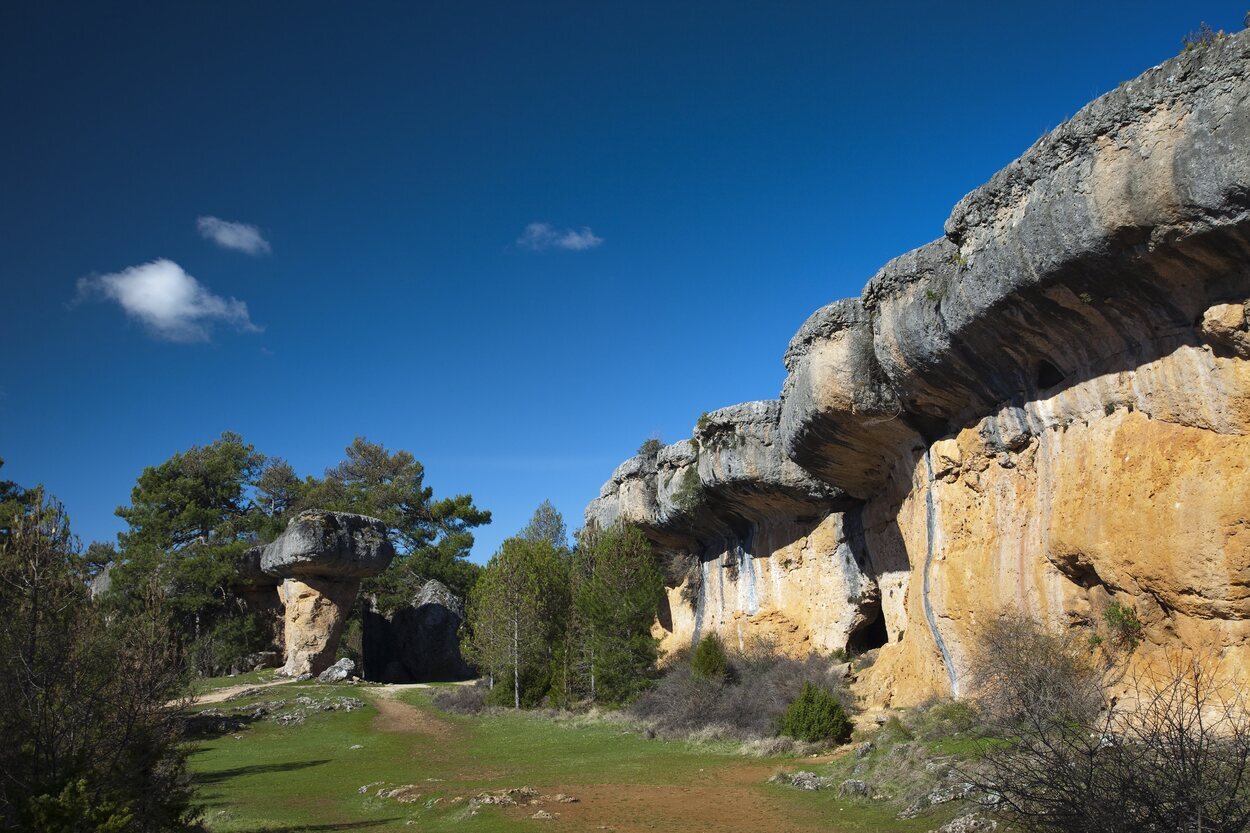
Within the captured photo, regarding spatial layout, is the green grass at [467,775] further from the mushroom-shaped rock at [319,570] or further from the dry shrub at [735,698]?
the mushroom-shaped rock at [319,570]

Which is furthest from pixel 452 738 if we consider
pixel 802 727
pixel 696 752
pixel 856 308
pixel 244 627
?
pixel 244 627

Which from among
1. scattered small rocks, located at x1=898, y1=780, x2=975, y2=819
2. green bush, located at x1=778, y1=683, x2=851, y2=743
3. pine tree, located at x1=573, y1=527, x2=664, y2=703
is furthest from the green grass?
pine tree, located at x1=573, y1=527, x2=664, y2=703

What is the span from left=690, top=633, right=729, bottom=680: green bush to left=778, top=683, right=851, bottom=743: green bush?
5117 millimetres

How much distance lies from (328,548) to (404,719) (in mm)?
11593

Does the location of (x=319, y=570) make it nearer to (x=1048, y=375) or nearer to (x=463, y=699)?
(x=463, y=699)

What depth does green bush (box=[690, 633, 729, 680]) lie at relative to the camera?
22719 millimetres

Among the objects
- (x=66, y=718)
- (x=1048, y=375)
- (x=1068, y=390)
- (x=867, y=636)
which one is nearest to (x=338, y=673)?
(x=867, y=636)

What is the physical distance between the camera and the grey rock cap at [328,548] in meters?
35.6

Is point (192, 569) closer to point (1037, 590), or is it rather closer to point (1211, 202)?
point (1037, 590)

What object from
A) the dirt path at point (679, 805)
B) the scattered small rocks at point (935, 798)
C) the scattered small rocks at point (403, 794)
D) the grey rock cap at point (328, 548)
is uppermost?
the grey rock cap at point (328, 548)

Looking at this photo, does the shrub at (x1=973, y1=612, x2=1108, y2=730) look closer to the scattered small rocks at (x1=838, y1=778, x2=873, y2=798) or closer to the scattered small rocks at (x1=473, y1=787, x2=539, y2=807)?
the scattered small rocks at (x1=838, y1=778, x2=873, y2=798)

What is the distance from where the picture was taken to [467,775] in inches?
644

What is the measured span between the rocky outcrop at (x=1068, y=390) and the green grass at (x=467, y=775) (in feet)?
14.4

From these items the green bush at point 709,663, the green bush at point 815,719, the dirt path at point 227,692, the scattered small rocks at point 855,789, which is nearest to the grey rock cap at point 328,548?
the dirt path at point 227,692
